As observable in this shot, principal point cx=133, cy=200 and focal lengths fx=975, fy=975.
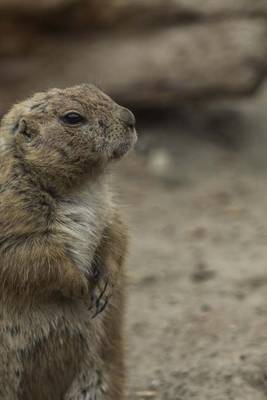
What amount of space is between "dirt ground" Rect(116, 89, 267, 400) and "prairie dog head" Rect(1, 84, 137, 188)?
1163 mm

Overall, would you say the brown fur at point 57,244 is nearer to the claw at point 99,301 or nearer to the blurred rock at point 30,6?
the claw at point 99,301

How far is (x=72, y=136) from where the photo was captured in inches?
191

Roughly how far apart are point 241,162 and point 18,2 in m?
2.67

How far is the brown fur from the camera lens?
15.5ft

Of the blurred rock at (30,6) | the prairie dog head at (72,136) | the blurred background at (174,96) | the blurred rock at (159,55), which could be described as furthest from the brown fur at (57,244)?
the blurred rock at (159,55)

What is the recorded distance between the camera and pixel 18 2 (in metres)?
8.80

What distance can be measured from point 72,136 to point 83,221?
0.43 metres

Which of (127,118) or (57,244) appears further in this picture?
(127,118)

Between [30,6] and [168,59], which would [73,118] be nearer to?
[30,6]

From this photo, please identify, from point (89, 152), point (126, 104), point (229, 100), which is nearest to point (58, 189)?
point (89, 152)

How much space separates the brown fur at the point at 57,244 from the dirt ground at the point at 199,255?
0.80 m

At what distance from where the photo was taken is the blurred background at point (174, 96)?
803 centimetres

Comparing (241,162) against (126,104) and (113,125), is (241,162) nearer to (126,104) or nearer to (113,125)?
(126,104)

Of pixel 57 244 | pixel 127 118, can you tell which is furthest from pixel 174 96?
pixel 57 244
